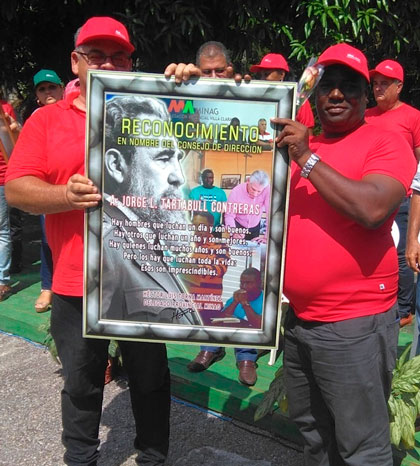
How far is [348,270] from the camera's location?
6.48 ft

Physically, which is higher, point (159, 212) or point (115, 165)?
point (115, 165)

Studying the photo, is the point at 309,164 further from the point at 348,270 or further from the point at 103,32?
the point at 103,32

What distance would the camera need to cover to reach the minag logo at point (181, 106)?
199 cm

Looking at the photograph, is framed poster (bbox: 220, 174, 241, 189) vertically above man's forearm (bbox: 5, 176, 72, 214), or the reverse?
framed poster (bbox: 220, 174, 241, 189)

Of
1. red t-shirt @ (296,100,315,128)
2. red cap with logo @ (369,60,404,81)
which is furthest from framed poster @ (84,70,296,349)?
red cap with logo @ (369,60,404,81)

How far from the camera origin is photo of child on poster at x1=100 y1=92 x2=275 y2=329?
2002 mm

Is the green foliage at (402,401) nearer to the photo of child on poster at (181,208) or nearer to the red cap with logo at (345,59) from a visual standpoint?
the photo of child on poster at (181,208)

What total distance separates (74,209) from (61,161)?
242 millimetres

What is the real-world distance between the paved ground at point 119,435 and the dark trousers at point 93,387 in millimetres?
390

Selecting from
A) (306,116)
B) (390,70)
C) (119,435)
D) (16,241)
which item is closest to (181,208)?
(306,116)

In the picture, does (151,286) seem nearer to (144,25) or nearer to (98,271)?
(98,271)

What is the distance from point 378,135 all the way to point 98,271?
46.0 inches

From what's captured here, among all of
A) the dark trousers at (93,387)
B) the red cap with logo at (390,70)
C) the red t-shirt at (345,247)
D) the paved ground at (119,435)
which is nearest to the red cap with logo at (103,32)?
the red t-shirt at (345,247)

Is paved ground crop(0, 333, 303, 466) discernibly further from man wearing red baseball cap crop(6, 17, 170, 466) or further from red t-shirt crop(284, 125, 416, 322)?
red t-shirt crop(284, 125, 416, 322)
